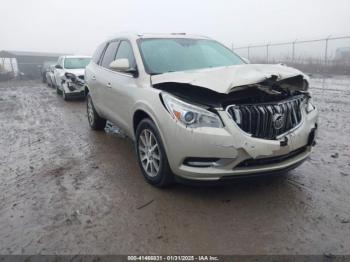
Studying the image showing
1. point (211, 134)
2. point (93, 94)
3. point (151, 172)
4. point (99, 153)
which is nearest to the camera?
point (211, 134)

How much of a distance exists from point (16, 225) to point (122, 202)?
1.07m

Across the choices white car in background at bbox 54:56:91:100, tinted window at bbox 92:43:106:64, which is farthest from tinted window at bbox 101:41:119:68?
white car in background at bbox 54:56:91:100

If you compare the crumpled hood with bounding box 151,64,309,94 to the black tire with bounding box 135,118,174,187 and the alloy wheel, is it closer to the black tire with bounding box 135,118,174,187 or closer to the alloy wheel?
the black tire with bounding box 135,118,174,187

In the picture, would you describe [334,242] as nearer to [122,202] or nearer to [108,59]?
[122,202]

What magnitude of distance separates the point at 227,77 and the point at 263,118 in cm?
57

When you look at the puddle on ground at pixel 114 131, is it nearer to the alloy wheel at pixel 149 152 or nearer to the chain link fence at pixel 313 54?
the alloy wheel at pixel 149 152

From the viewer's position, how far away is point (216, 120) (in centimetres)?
332

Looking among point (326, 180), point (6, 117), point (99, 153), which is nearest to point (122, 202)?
point (99, 153)

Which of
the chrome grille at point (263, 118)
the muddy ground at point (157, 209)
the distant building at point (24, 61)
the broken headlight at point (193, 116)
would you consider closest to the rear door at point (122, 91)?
the muddy ground at point (157, 209)

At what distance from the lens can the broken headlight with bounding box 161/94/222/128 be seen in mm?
3328

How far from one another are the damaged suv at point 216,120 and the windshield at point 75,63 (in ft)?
30.5

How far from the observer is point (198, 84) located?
11.2 ft

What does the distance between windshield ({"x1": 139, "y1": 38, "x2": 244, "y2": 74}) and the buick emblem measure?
1538mm

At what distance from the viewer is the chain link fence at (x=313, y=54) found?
2230cm
